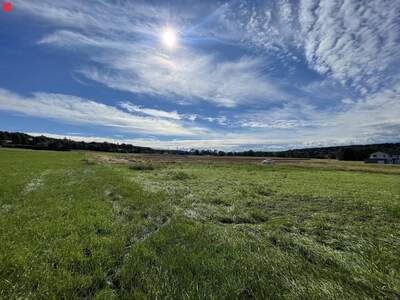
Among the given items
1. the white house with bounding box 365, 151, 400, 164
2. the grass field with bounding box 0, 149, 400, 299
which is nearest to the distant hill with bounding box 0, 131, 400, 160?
the white house with bounding box 365, 151, 400, 164

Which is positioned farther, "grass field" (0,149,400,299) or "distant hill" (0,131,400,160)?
"distant hill" (0,131,400,160)

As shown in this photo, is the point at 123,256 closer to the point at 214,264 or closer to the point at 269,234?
the point at 214,264

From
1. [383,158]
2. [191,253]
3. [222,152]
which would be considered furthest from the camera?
[222,152]

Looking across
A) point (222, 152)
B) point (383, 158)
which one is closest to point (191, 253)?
point (383, 158)

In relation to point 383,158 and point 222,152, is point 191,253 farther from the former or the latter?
point 222,152

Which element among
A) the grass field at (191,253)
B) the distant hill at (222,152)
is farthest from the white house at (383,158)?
the grass field at (191,253)

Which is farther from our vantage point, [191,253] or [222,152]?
[222,152]

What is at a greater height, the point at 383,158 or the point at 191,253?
the point at 383,158

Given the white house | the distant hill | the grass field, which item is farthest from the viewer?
the distant hill

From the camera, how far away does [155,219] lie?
Answer: 8.70 m

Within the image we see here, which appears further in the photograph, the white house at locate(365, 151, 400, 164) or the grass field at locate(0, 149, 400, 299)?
the white house at locate(365, 151, 400, 164)

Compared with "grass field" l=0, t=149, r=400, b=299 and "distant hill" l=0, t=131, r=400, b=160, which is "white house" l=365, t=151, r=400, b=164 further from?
"grass field" l=0, t=149, r=400, b=299

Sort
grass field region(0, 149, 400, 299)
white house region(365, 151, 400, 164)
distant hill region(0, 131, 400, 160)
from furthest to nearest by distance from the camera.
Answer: distant hill region(0, 131, 400, 160)
white house region(365, 151, 400, 164)
grass field region(0, 149, 400, 299)

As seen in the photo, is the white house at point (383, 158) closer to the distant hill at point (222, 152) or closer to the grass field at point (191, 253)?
the distant hill at point (222, 152)
